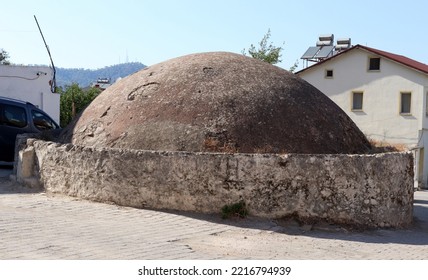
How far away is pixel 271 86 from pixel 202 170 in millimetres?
2174

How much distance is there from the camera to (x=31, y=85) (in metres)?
18.7

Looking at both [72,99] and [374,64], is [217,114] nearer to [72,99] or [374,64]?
[374,64]

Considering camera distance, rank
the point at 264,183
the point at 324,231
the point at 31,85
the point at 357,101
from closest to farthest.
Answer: the point at 324,231
the point at 264,183
the point at 31,85
the point at 357,101

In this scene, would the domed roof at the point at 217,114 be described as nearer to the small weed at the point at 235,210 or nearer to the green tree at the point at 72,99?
the small weed at the point at 235,210

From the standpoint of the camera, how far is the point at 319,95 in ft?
32.3

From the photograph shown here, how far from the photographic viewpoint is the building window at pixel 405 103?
28312 millimetres

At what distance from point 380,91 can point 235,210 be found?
22.6 metres

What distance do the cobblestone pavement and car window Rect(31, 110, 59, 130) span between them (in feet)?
14.5

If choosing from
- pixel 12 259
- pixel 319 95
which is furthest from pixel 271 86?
pixel 12 259

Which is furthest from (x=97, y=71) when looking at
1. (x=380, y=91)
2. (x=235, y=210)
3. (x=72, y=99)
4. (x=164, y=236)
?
(x=164, y=236)

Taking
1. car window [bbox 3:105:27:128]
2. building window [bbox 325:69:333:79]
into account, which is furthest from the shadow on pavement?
building window [bbox 325:69:333:79]

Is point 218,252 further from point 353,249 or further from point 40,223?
point 40,223

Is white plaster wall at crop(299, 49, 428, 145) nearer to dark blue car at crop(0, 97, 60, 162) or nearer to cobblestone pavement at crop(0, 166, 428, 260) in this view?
dark blue car at crop(0, 97, 60, 162)

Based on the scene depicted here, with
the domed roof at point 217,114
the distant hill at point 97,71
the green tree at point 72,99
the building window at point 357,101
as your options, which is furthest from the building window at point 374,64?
the distant hill at point 97,71
